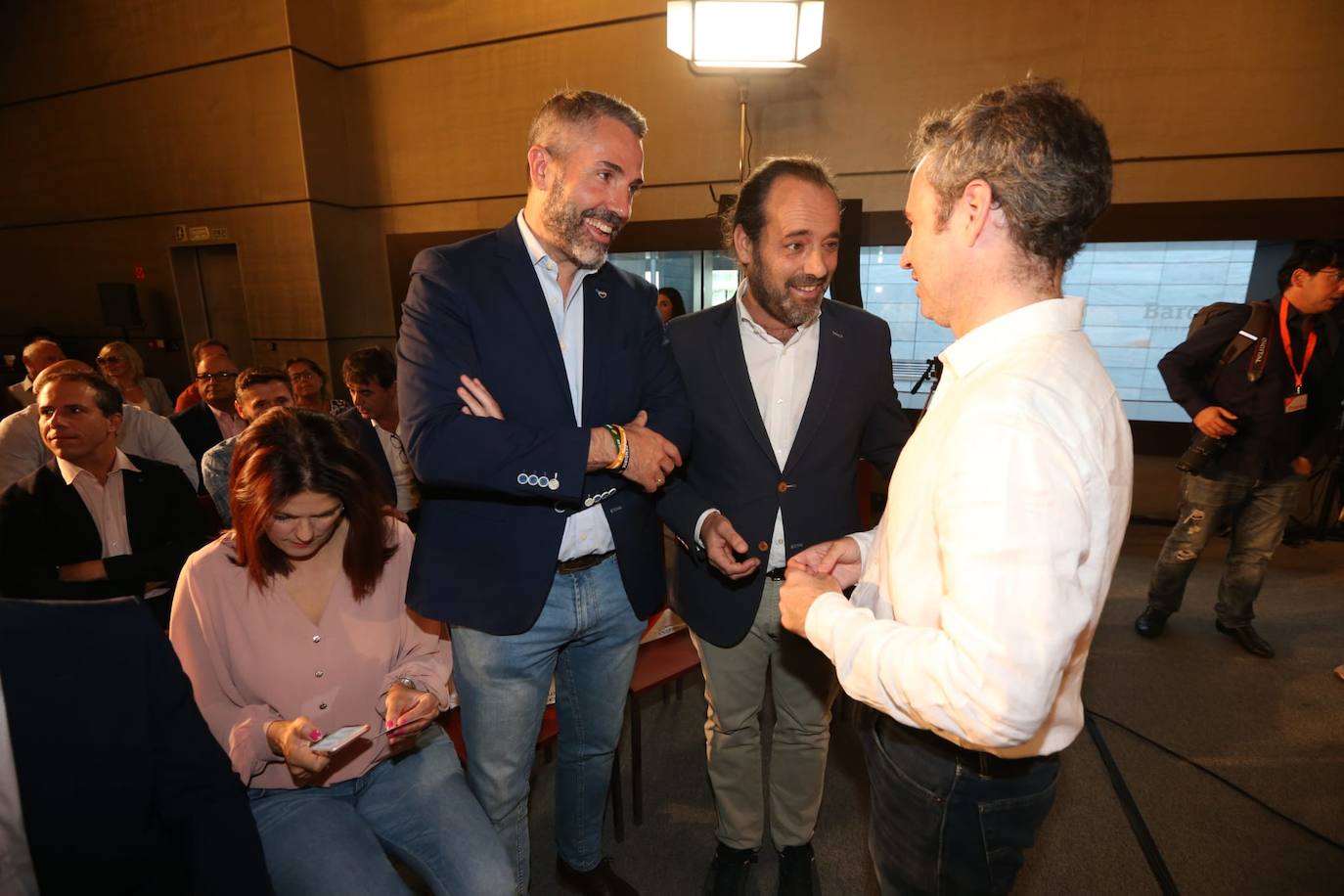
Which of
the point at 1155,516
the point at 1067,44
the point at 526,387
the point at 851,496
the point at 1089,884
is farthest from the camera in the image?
the point at 1155,516

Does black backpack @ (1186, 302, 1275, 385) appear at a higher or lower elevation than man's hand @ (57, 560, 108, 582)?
higher

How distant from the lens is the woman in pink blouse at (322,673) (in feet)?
4.46

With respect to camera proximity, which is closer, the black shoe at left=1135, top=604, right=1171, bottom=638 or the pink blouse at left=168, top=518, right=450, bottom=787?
the pink blouse at left=168, top=518, right=450, bottom=787

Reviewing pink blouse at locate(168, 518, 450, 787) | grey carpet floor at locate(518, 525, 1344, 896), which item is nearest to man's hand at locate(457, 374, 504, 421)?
pink blouse at locate(168, 518, 450, 787)

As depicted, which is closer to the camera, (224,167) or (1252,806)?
(1252,806)

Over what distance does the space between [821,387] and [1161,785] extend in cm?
224

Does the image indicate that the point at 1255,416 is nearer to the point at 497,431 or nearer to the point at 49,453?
the point at 497,431

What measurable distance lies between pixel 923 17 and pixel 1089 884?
216 inches

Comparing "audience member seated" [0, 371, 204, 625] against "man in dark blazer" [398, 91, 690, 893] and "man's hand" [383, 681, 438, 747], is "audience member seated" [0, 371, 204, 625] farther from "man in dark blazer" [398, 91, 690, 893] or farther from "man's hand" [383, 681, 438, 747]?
"man in dark blazer" [398, 91, 690, 893]

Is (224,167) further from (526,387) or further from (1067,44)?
(1067,44)

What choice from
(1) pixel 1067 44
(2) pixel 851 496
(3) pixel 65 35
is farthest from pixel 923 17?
(3) pixel 65 35

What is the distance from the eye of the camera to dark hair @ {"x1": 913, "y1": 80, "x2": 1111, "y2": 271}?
840 millimetres

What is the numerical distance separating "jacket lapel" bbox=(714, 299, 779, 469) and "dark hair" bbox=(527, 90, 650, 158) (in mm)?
606

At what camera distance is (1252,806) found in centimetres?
232
